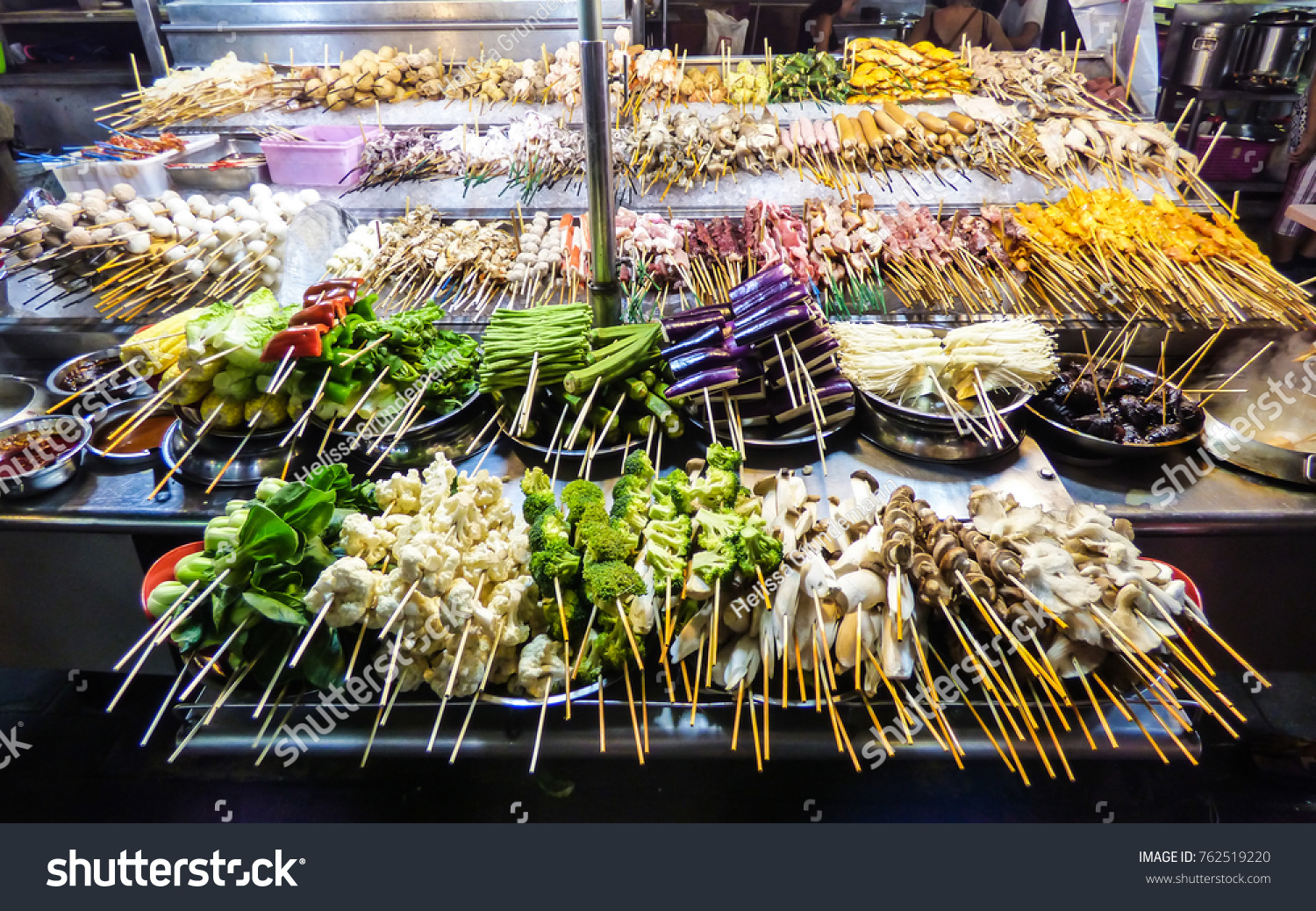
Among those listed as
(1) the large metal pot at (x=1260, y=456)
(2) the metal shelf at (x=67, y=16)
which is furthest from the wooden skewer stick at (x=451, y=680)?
(2) the metal shelf at (x=67, y=16)

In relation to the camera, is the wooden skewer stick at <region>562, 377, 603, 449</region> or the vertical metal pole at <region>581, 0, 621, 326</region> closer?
the vertical metal pole at <region>581, 0, 621, 326</region>

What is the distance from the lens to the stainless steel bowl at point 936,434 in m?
2.90

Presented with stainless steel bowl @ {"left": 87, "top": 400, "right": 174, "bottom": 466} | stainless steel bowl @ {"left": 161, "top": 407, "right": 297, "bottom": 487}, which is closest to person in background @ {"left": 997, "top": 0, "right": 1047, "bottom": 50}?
stainless steel bowl @ {"left": 161, "top": 407, "right": 297, "bottom": 487}

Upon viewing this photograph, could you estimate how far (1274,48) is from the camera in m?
6.08

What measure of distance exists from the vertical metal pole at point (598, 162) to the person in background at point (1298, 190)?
6.10 m

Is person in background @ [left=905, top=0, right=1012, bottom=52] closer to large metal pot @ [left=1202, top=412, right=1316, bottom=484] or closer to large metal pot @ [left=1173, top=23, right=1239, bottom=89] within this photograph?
large metal pot @ [left=1173, top=23, right=1239, bottom=89]

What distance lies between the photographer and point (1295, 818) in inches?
131

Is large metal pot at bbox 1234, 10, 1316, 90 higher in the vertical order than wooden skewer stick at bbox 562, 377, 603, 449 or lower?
higher

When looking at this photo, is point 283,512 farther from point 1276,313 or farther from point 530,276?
point 1276,313

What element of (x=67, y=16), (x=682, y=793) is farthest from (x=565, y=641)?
(x=67, y=16)

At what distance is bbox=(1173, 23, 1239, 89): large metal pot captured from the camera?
20.0 feet

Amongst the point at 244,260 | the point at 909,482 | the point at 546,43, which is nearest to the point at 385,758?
the point at 909,482

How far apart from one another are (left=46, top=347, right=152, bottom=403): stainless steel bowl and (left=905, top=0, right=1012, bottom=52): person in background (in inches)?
227

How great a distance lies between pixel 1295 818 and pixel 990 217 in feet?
11.1
